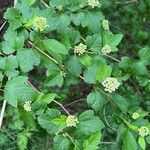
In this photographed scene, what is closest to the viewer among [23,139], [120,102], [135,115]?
[120,102]

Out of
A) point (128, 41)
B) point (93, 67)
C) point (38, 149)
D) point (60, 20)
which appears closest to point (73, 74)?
point (93, 67)

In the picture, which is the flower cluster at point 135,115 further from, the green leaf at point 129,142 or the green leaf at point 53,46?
the green leaf at point 53,46

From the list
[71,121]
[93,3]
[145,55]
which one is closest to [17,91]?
[71,121]

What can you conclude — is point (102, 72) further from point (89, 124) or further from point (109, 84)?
point (89, 124)

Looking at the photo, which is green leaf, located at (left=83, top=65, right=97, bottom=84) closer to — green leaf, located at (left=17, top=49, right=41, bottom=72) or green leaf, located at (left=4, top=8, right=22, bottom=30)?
green leaf, located at (left=17, top=49, right=41, bottom=72)

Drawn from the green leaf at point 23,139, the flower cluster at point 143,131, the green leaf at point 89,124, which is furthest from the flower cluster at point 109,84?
the green leaf at point 23,139

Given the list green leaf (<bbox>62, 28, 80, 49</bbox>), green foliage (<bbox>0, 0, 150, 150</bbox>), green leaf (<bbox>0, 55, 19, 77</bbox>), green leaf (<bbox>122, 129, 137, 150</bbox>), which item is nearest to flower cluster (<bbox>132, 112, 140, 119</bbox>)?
green foliage (<bbox>0, 0, 150, 150</bbox>)
